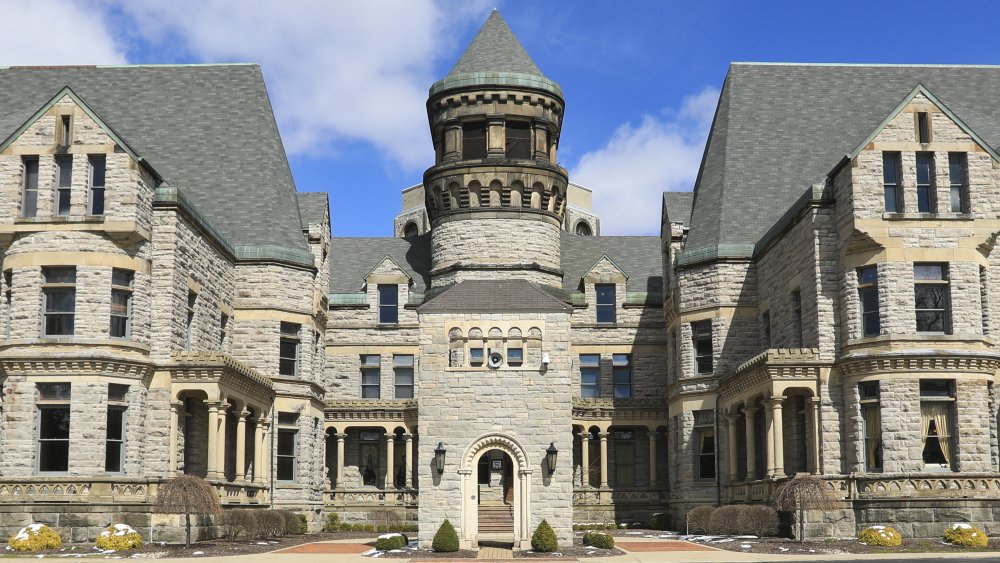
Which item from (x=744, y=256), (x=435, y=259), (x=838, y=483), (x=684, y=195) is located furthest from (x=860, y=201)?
Answer: (x=435, y=259)

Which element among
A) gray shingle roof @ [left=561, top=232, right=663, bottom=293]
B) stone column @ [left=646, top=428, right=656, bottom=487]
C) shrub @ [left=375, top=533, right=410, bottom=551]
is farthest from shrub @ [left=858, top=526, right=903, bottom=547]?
gray shingle roof @ [left=561, top=232, right=663, bottom=293]

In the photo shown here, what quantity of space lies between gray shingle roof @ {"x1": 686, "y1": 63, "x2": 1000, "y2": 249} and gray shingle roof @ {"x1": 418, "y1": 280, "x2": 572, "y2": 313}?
1404 centimetres

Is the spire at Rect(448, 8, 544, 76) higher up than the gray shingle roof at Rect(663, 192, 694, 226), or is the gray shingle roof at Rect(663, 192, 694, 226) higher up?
the spire at Rect(448, 8, 544, 76)

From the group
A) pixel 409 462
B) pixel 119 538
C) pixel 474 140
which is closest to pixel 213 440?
pixel 119 538

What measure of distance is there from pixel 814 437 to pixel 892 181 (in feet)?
25.6

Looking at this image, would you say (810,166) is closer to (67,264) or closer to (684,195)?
(684,195)

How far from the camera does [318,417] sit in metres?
47.5

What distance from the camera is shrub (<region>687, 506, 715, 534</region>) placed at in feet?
130

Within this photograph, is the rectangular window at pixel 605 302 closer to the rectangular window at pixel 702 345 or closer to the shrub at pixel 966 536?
the rectangular window at pixel 702 345

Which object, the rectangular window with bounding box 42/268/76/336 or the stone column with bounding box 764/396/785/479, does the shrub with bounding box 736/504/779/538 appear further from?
the rectangular window with bounding box 42/268/76/336

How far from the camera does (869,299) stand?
3438cm

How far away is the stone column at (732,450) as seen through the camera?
137 feet

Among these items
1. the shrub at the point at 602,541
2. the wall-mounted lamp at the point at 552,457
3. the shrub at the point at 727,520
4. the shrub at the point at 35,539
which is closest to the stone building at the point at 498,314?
the wall-mounted lamp at the point at 552,457

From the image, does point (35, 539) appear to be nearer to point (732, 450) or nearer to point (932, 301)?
point (732, 450)
